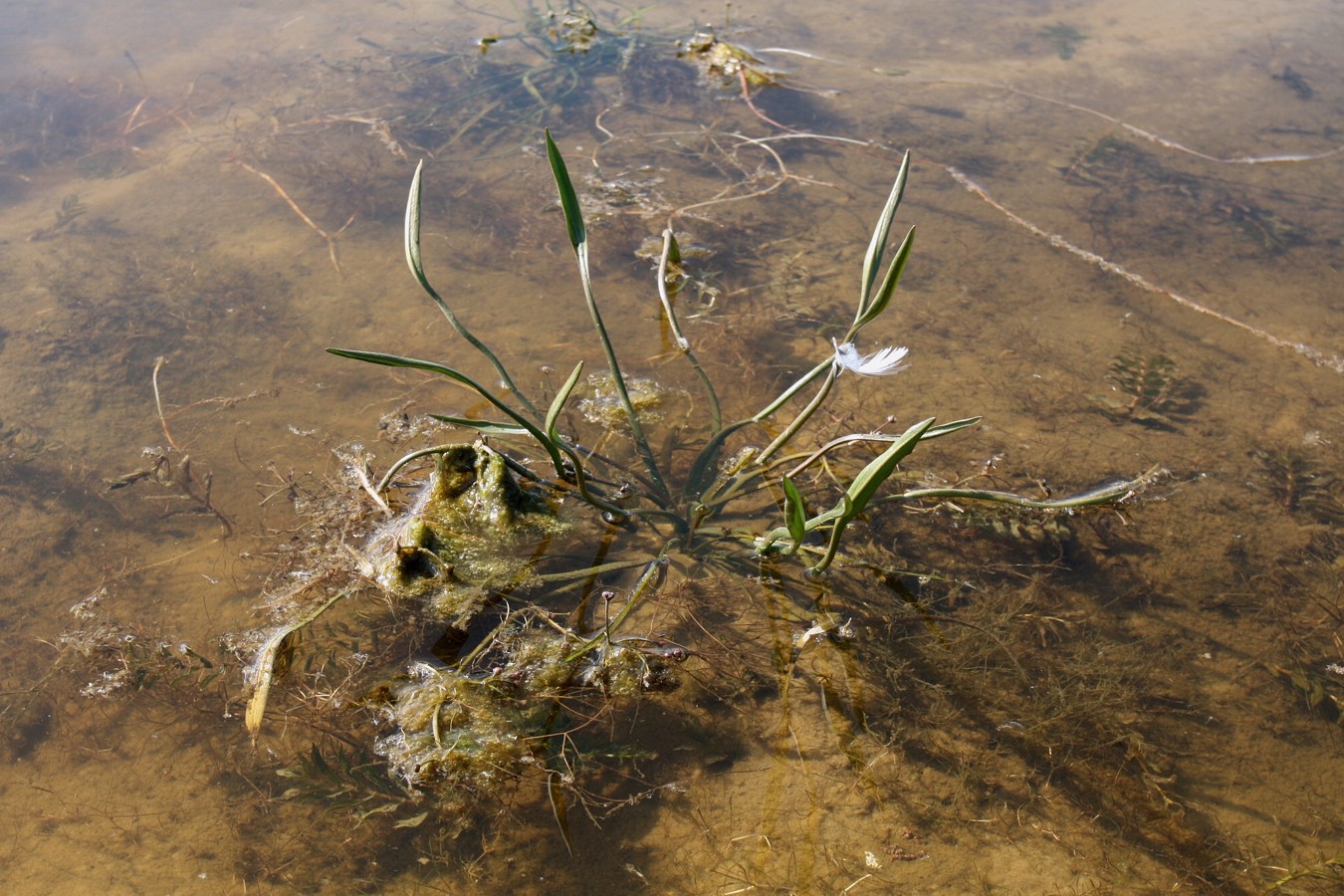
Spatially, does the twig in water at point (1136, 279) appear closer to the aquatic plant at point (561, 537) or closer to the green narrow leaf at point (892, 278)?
the aquatic plant at point (561, 537)

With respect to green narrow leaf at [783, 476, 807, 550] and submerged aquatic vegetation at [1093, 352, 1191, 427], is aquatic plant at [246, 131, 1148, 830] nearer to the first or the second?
green narrow leaf at [783, 476, 807, 550]

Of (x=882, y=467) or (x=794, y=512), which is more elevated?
(x=882, y=467)

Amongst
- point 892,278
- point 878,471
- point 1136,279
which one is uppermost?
point 892,278

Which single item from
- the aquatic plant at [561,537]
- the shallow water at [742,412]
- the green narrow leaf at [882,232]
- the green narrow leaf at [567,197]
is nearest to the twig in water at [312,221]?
the shallow water at [742,412]

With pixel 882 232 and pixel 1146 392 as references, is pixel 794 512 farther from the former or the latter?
pixel 1146 392

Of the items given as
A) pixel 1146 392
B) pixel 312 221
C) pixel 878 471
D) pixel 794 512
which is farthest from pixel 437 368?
pixel 1146 392

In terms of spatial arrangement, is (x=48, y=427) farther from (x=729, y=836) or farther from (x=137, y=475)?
(x=729, y=836)
